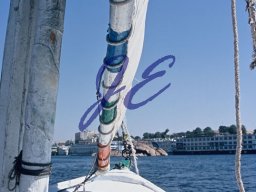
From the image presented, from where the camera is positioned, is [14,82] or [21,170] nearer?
[21,170]

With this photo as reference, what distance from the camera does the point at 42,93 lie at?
8.56 ft

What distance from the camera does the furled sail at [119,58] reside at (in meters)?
2.67

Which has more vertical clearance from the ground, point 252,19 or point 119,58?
point 252,19

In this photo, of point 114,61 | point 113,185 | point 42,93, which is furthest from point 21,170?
point 113,185

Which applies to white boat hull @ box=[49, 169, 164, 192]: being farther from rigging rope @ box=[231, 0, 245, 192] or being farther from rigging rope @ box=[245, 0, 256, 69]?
rigging rope @ box=[245, 0, 256, 69]

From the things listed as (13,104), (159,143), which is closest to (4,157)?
(13,104)

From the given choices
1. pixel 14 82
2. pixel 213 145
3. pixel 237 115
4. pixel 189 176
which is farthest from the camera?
pixel 213 145

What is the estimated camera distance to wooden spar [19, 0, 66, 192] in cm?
260

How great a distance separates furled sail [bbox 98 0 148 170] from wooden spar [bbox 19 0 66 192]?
40cm

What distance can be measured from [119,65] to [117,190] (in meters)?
2.88

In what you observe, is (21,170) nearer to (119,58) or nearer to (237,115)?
(119,58)

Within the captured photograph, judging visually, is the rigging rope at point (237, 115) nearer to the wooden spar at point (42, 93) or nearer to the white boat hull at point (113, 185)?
the wooden spar at point (42, 93)

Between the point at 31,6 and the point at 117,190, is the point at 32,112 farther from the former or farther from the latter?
the point at 117,190

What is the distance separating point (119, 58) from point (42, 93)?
0.68 meters
